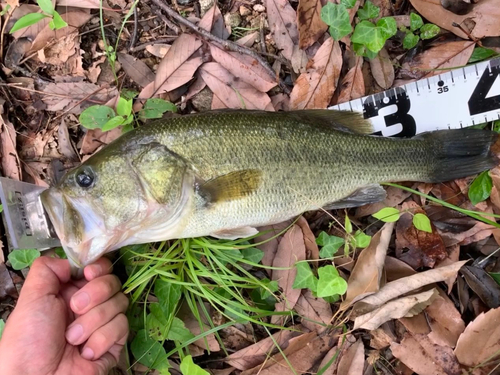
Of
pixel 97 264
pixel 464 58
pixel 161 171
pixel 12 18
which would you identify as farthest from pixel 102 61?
pixel 464 58

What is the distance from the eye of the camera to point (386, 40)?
11.8 ft

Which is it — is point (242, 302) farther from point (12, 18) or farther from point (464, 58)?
point (12, 18)

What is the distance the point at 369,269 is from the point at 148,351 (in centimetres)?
179

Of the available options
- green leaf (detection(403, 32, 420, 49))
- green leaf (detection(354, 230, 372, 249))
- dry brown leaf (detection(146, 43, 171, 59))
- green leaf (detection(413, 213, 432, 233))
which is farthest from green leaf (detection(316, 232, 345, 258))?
dry brown leaf (detection(146, 43, 171, 59))

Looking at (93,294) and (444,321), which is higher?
(93,294)

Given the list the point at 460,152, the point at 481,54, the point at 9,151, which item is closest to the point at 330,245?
the point at 460,152

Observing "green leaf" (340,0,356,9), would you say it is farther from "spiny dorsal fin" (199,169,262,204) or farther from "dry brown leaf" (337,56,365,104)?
"spiny dorsal fin" (199,169,262,204)

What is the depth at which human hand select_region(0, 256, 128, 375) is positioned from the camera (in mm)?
2771

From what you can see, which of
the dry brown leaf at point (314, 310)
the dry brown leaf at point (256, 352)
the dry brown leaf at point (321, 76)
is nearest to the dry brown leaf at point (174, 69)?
the dry brown leaf at point (321, 76)

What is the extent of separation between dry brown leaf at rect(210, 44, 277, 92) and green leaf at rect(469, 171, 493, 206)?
1766mm

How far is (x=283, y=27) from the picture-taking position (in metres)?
3.54

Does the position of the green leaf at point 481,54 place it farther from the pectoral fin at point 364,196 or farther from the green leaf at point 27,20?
the green leaf at point 27,20

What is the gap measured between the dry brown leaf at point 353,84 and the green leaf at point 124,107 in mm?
1677

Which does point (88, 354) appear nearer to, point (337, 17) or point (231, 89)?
point (231, 89)
